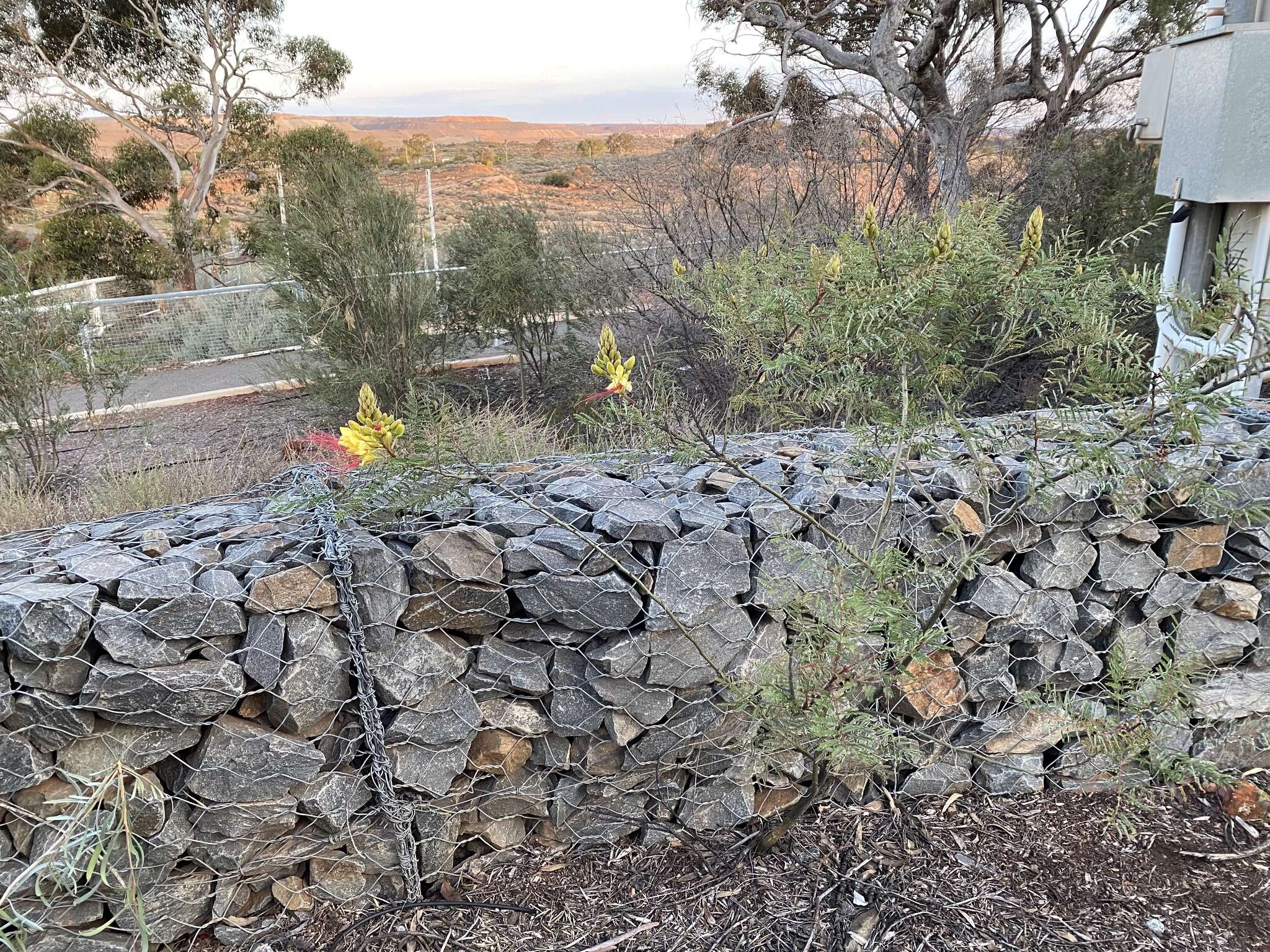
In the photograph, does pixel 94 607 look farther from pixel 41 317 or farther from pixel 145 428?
pixel 145 428

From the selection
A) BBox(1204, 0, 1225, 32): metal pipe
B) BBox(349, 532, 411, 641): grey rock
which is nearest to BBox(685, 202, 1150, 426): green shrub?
BBox(349, 532, 411, 641): grey rock

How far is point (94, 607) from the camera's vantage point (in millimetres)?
1604

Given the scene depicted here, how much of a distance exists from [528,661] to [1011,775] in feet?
4.04

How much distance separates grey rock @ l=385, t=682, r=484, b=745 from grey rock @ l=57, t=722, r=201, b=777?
1.33 ft

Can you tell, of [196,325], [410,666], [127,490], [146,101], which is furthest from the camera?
[146,101]

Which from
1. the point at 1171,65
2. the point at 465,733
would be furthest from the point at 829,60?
the point at 465,733

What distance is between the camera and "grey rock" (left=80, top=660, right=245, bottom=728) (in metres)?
1.59

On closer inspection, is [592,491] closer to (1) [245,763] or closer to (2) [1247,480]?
(1) [245,763]


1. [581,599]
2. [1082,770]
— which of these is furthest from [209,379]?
[1082,770]

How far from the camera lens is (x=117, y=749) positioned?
163 centimetres

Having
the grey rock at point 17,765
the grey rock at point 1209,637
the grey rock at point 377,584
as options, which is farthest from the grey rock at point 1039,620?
the grey rock at point 17,765

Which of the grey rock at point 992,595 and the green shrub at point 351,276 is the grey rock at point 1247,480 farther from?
the green shrub at point 351,276

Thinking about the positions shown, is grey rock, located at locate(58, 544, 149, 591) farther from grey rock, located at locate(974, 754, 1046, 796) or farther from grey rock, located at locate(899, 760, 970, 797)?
grey rock, located at locate(974, 754, 1046, 796)

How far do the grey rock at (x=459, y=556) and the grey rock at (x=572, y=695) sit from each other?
9.6 inches
